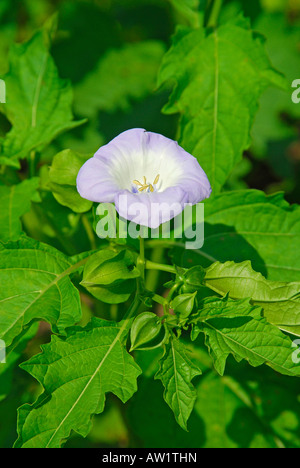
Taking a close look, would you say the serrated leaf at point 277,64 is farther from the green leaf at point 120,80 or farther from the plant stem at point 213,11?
the plant stem at point 213,11

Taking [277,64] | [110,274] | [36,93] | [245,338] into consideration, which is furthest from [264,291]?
[277,64]

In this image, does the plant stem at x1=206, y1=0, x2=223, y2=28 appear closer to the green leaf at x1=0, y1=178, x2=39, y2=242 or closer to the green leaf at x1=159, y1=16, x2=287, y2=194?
the green leaf at x1=159, y1=16, x2=287, y2=194

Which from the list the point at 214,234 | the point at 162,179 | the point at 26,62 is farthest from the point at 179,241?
the point at 26,62

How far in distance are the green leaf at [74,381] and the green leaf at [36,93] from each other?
80 cm

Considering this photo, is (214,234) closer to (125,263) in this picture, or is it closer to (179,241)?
(179,241)

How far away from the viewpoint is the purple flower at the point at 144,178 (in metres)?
1.26

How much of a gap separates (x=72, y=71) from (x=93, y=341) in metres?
2.19

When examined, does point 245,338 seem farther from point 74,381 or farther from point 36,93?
point 36,93

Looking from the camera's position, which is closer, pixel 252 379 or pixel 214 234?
pixel 214 234

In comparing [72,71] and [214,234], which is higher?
[72,71]

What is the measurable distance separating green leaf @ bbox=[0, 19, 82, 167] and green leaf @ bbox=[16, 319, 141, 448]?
0.80 m

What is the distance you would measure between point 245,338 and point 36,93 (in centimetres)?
124

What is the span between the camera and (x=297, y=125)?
3461 millimetres
